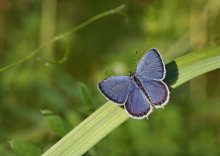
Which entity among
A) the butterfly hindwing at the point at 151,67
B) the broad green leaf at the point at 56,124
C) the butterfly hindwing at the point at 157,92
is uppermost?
the broad green leaf at the point at 56,124

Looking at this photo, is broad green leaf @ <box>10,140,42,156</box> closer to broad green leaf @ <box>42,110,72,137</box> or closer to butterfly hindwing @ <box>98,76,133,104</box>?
broad green leaf @ <box>42,110,72,137</box>

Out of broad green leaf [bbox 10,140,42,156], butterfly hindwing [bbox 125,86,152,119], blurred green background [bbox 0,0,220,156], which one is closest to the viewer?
butterfly hindwing [bbox 125,86,152,119]

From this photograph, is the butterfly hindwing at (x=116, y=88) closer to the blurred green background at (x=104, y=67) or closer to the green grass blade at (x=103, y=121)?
the green grass blade at (x=103, y=121)

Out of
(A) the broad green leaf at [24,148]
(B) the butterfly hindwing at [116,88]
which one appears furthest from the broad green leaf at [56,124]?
(B) the butterfly hindwing at [116,88]

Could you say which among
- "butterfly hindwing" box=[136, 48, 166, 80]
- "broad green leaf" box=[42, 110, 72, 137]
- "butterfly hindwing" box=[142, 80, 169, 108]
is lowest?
"butterfly hindwing" box=[142, 80, 169, 108]

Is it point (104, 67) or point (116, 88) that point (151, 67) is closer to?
point (116, 88)

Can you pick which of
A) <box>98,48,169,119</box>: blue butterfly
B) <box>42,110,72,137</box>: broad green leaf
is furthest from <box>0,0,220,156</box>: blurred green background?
<box>98,48,169,119</box>: blue butterfly

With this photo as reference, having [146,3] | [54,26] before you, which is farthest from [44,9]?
[146,3]
